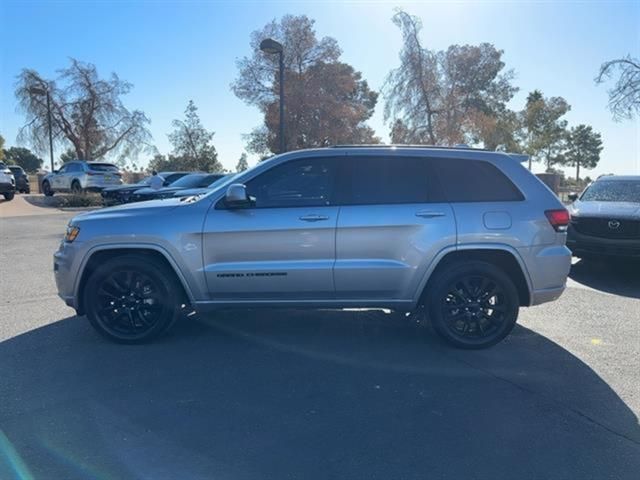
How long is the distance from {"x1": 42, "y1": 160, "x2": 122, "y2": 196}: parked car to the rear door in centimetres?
2221

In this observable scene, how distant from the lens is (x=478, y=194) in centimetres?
477

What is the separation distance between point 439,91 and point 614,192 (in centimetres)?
2115

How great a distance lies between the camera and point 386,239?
4605mm

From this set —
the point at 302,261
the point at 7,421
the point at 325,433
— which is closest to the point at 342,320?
the point at 302,261

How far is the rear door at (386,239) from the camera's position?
459cm

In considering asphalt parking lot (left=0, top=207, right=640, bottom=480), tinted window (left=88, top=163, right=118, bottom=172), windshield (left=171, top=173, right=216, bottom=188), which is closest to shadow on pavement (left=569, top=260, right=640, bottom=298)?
asphalt parking lot (left=0, top=207, right=640, bottom=480)

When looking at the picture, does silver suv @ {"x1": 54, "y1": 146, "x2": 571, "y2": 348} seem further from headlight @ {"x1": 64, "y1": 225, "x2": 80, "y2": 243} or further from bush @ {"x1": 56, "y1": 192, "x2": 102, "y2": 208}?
bush @ {"x1": 56, "y1": 192, "x2": 102, "y2": 208}

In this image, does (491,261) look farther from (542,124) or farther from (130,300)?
(542,124)

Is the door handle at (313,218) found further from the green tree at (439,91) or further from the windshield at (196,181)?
the green tree at (439,91)

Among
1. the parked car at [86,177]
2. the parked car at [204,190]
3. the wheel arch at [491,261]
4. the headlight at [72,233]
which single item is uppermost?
the parked car at [86,177]

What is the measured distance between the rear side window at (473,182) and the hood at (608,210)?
450 cm

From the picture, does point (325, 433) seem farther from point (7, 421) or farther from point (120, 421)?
point (7, 421)

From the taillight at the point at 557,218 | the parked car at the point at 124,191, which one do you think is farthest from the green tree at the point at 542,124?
the taillight at the point at 557,218

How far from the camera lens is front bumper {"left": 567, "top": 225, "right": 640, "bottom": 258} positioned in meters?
7.88
